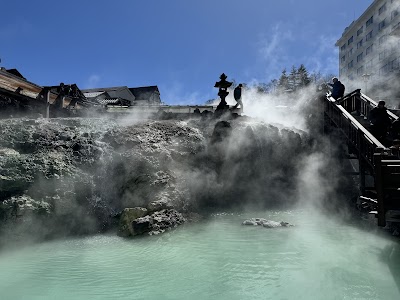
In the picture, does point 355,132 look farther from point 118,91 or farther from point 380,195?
point 118,91

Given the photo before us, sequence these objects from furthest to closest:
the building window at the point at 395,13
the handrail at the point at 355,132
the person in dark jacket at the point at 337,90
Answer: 1. the building window at the point at 395,13
2. the person in dark jacket at the point at 337,90
3. the handrail at the point at 355,132

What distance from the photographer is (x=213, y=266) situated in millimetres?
6766

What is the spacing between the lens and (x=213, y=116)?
15.9 meters

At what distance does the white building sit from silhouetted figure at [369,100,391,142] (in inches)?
1036

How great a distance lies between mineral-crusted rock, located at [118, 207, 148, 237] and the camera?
9289 mm

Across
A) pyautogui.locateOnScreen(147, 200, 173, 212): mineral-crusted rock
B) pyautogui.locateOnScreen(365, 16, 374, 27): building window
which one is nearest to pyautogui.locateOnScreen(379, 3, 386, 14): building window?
pyautogui.locateOnScreen(365, 16, 374, 27): building window

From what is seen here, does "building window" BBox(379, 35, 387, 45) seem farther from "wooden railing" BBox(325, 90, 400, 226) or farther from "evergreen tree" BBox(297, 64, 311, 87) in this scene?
"wooden railing" BBox(325, 90, 400, 226)

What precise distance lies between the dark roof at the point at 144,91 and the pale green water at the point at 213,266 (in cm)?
4019

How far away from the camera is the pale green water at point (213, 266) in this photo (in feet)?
18.2

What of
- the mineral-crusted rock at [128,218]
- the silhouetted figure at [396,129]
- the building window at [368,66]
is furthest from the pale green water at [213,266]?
the building window at [368,66]

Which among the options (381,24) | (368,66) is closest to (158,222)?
(381,24)

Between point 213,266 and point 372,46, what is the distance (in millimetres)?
47322

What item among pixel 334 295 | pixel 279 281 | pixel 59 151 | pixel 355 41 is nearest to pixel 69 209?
pixel 59 151

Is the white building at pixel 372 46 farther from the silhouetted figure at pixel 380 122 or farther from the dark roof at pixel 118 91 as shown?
the dark roof at pixel 118 91
